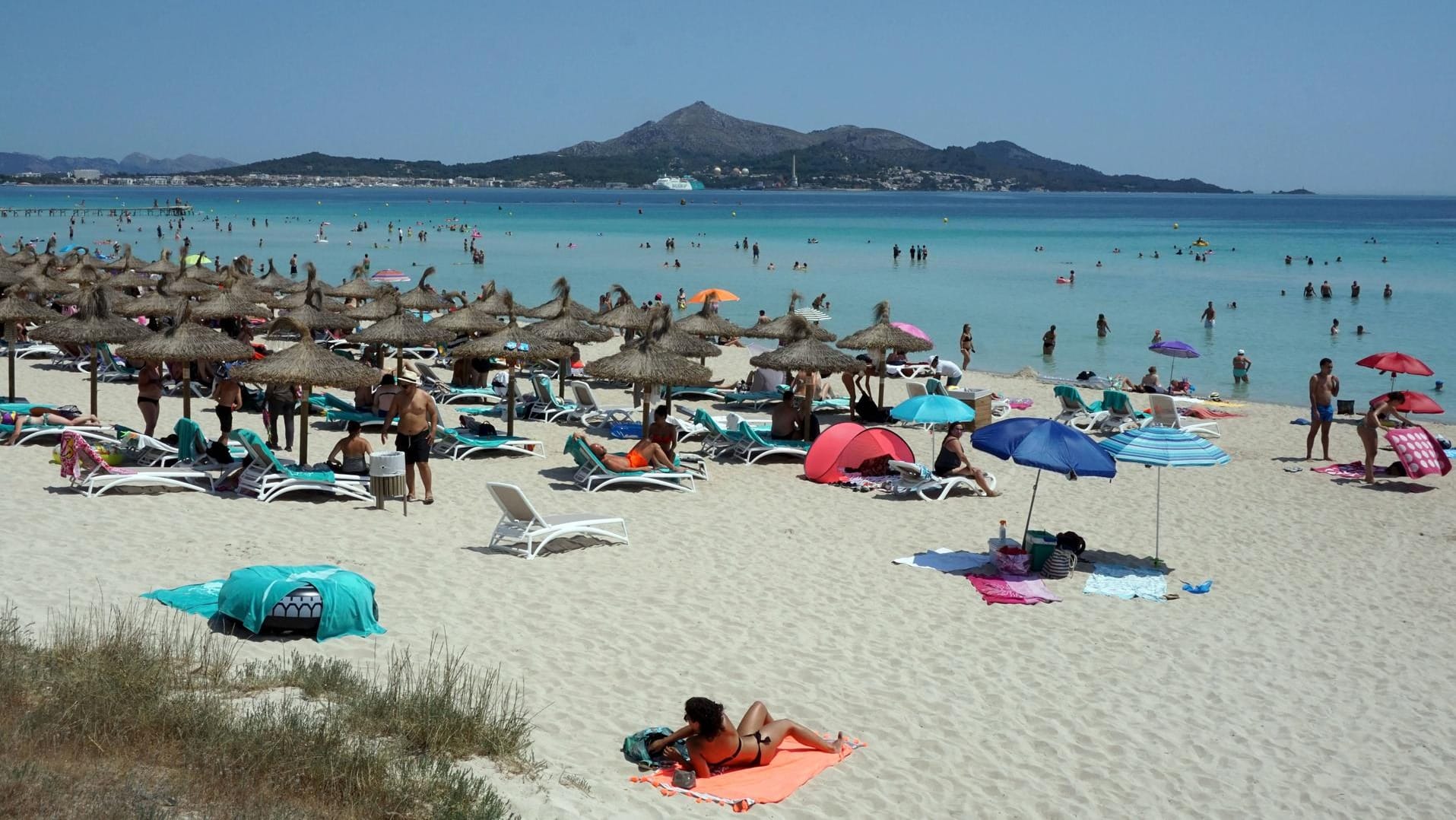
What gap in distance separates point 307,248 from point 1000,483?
59571 mm

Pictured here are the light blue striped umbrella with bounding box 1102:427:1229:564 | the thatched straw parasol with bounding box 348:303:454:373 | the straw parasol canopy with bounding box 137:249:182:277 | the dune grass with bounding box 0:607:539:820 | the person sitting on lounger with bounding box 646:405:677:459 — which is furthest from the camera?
the straw parasol canopy with bounding box 137:249:182:277

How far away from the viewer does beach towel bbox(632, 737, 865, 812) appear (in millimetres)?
5641

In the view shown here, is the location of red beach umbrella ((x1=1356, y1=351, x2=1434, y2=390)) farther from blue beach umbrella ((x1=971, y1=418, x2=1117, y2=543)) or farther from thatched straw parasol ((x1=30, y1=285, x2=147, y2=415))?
thatched straw parasol ((x1=30, y1=285, x2=147, y2=415))

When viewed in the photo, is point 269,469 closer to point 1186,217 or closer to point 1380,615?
point 1380,615

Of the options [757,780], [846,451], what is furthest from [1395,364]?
[757,780]

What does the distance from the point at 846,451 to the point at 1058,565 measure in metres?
3.55

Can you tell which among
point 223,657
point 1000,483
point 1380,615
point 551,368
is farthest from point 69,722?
point 551,368

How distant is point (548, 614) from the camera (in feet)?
26.5

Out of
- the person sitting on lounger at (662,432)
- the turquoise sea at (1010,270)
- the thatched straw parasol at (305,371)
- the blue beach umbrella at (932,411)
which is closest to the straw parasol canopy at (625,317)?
the person sitting on lounger at (662,432)

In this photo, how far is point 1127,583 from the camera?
31.3ft

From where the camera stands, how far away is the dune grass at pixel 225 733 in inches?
181

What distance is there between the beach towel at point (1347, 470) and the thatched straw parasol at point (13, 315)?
14.8m

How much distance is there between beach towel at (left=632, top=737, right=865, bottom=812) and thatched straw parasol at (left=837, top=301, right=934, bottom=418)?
34.3ft

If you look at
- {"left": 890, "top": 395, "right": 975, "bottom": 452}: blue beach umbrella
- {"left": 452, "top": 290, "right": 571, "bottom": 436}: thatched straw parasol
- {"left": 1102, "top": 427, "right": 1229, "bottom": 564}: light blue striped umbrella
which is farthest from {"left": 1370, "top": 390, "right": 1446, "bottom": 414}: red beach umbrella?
{"left": 452, "top": 290, "right": 571, "bottom": 436}: thatched straw parasol
